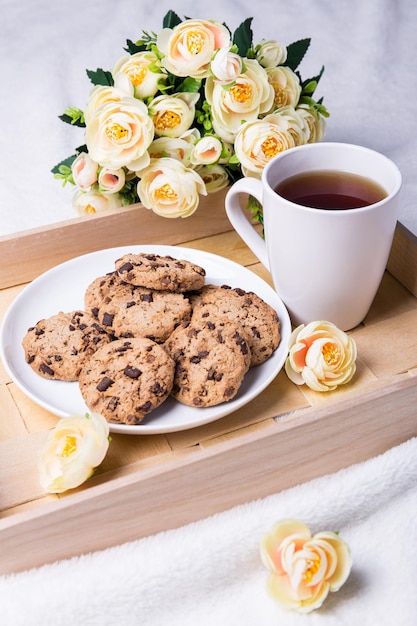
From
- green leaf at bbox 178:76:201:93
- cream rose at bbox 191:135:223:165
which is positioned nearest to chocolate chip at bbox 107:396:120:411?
cream rose at bbox 191:135:223:165

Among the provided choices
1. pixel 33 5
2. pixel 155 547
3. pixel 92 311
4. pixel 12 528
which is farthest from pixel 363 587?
pixel 33 5

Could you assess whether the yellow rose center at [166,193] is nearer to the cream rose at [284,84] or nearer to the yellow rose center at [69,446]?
the cream rose at [284,84]

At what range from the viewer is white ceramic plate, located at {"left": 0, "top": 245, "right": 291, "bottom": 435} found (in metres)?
1.12

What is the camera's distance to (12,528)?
0.96m

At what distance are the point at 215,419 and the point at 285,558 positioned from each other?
0.20 meters

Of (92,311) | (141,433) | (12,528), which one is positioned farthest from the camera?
(92,311)

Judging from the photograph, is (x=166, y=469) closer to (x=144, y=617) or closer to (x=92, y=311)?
(x=144, y=617)

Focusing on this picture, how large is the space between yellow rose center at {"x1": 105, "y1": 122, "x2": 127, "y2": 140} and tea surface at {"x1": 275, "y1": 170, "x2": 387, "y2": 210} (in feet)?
0.89

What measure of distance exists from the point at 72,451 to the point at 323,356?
364 mm

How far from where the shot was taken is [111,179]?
56.4 inches

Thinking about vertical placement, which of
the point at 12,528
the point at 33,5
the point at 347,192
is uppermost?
the point at 347,192

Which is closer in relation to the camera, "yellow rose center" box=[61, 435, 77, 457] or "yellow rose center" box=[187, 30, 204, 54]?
"yellow rose center" box=[61, 435, 77, 457]

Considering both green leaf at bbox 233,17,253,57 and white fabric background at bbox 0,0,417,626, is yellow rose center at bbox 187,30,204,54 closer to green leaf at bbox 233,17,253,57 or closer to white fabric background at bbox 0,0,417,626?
green leaf at bbox 233,17,253,57

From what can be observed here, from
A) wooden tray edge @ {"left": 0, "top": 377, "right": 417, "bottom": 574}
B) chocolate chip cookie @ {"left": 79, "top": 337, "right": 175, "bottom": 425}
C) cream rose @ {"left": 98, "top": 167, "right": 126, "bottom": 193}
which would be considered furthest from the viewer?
cream rose @ {"left": 98, "top": 167, "right": 126, "bottom": 193}
